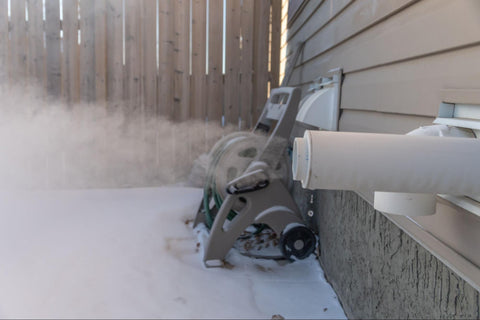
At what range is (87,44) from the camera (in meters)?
4.75

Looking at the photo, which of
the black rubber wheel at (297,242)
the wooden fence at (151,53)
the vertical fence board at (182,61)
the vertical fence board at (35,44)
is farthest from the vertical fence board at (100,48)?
the black rubber wheel at (297,242)

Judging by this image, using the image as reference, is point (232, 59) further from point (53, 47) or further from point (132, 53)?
point (53, 47)

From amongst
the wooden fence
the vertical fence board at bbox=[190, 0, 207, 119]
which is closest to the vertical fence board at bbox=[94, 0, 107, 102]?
the wooden fence

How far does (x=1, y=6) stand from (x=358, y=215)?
14.7 feet

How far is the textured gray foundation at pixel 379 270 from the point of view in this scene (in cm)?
128

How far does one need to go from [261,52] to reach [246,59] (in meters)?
0.19

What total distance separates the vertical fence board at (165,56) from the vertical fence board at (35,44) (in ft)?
4.10

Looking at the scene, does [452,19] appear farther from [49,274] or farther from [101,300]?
[49,274]

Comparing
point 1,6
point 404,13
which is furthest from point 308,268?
point 1,6

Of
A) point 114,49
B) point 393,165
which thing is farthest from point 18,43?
point 393,165

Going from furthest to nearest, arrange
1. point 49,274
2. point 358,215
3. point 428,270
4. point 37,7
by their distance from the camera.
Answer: point 37,7
point 49,274
point 358,215
point 428,270

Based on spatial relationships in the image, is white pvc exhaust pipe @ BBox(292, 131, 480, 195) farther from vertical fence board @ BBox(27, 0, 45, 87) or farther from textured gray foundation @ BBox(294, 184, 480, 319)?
vertical fence board @ BBox(27, 0, 45, 87)

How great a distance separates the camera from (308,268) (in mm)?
2957

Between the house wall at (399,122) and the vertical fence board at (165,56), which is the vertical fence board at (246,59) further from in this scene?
the house wall at (399,122)
